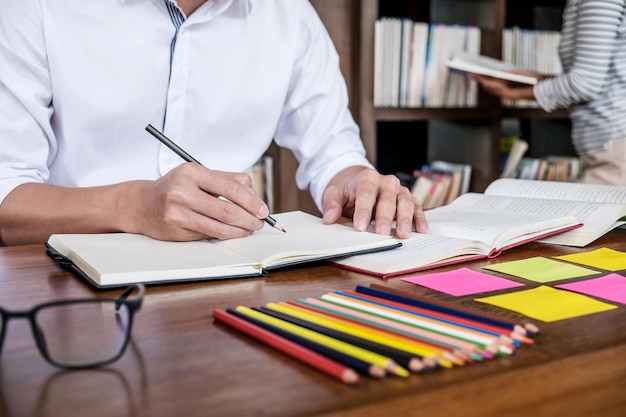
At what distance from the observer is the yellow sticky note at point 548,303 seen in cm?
68

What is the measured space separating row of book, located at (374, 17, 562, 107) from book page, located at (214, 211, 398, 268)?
1475 millimetres

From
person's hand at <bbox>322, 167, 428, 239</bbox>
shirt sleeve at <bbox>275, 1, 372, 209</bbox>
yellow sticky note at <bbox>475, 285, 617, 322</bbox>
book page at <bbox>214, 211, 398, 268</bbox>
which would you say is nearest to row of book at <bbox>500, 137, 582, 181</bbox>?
shirt sleeve at <bbox>275, 1, 372, 209</bbox>

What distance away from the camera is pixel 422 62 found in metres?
2.52

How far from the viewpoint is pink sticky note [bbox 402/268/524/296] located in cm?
77

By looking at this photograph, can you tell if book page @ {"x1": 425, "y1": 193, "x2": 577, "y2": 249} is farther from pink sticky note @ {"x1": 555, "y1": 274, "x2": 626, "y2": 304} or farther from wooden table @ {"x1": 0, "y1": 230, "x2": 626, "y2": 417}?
wooden table @ {"x1": 0, "y1": 230, "x2": 626, "y2": 417}

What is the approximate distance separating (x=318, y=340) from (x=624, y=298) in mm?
384

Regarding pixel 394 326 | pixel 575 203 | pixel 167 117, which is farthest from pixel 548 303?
pixel 167 117

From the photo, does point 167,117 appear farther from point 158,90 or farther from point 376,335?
point 376,335

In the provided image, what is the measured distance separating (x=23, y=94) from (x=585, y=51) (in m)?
1.70

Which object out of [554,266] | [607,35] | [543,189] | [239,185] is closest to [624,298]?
[554,266]

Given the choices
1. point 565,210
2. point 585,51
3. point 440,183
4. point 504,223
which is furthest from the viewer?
point 440,183

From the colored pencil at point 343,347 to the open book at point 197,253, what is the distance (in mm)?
196

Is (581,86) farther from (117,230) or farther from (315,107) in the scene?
(117,230)

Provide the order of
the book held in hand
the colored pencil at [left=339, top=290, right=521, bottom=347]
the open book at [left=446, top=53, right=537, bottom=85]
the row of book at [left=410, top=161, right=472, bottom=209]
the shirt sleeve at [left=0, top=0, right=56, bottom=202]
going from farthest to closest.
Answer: the row of book at [left=410, top=161, right=472, bottom=209] < the open book at [left=446, top=53, right=537, bottom=85] < the shirt sleeve at [left=0, top=0, right=56, bottom=202] < the book held in hand < the colored pencil at [left=339, top=290, right=521, bottom=347]
